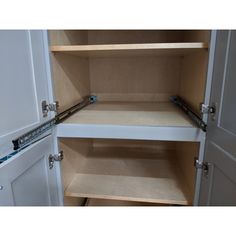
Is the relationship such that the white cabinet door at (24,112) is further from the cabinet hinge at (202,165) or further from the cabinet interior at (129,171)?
the cabinet hinge at (202,165)

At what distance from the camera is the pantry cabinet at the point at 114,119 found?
676 millimetres

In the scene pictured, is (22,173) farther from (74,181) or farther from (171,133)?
(171,133)

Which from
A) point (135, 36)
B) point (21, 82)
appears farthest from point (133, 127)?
point (135, 36)

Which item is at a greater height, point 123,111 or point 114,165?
point 123,111

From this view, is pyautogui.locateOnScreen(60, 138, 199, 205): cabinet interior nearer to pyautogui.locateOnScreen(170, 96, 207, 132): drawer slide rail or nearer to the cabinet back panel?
pyautogui.locateOnScreen(170, 96, 207, 132): drawer slide rail

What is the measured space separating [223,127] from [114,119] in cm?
55

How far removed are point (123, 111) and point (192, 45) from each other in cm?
60

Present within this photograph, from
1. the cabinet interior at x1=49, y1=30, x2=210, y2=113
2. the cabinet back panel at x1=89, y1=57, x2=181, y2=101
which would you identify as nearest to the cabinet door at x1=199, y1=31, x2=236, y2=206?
the cabinet interior at x1=49, y1=30, x2=210, y2=113

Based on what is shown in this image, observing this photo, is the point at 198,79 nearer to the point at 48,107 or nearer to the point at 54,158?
the point at 48,107

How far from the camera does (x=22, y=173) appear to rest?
2.32 ft

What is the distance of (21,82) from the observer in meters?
0.69

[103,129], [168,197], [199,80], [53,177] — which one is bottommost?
[168,197]
